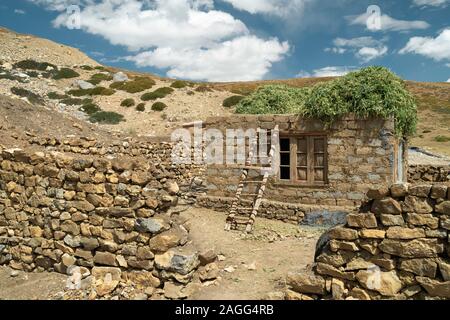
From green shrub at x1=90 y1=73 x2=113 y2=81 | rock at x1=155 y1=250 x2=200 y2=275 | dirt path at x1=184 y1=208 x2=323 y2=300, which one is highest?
green shrub at x1=90 y1=73 x2=113 y2=81

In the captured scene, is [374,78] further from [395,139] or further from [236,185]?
[236,185]

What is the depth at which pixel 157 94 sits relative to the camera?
28.4 m

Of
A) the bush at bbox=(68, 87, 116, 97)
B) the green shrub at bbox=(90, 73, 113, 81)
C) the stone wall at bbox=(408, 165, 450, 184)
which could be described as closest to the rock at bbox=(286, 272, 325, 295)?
the stone wall at bbox=(408, 165, 450, 184)

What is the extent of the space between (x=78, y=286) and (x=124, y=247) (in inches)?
36.8

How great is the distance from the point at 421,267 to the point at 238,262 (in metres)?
3.97

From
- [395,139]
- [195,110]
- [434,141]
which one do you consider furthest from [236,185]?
[434,141]

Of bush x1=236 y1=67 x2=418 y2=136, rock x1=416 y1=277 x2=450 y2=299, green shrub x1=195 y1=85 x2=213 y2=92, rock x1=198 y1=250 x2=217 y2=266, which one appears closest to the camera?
rock x1=416 y1=277 x2=450 y2=299

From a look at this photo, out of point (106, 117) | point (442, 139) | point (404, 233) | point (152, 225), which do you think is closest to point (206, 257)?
point (152, 225)

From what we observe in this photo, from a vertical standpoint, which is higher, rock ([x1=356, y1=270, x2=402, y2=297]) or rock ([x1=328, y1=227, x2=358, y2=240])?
Result: rock ([x1=328, y1=227, x2=358, y2=240])

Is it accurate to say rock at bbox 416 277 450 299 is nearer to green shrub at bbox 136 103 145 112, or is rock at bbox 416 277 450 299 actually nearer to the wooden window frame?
the wooden window frame

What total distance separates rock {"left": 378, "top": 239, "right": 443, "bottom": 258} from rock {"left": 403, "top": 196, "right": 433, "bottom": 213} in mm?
352

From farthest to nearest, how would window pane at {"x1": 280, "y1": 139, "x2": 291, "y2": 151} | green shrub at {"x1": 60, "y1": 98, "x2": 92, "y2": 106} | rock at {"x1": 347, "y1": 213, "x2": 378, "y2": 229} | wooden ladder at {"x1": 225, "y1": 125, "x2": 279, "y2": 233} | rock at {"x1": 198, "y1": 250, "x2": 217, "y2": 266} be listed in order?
1. green shrub at {"x1": 60, "y1": 98, "x2": 92, "y2": 106}
2. window pane at {"x1": 280, "y1": 139, "x2": 291, "y2": 151}
3. wooden ladder at {"x1": 225, "y1": 125, "x2": 279, "y2": 233}
4. rock at {"x1": 198, "y1": 250, "x2": 217, "y2": 266}
5. rock at {"x1": 347, "y1": 213, "x2": 378, "y2": 229}

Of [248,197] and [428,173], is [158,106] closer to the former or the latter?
[248,197]

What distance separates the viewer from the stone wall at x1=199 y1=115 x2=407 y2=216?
10.2 metres
